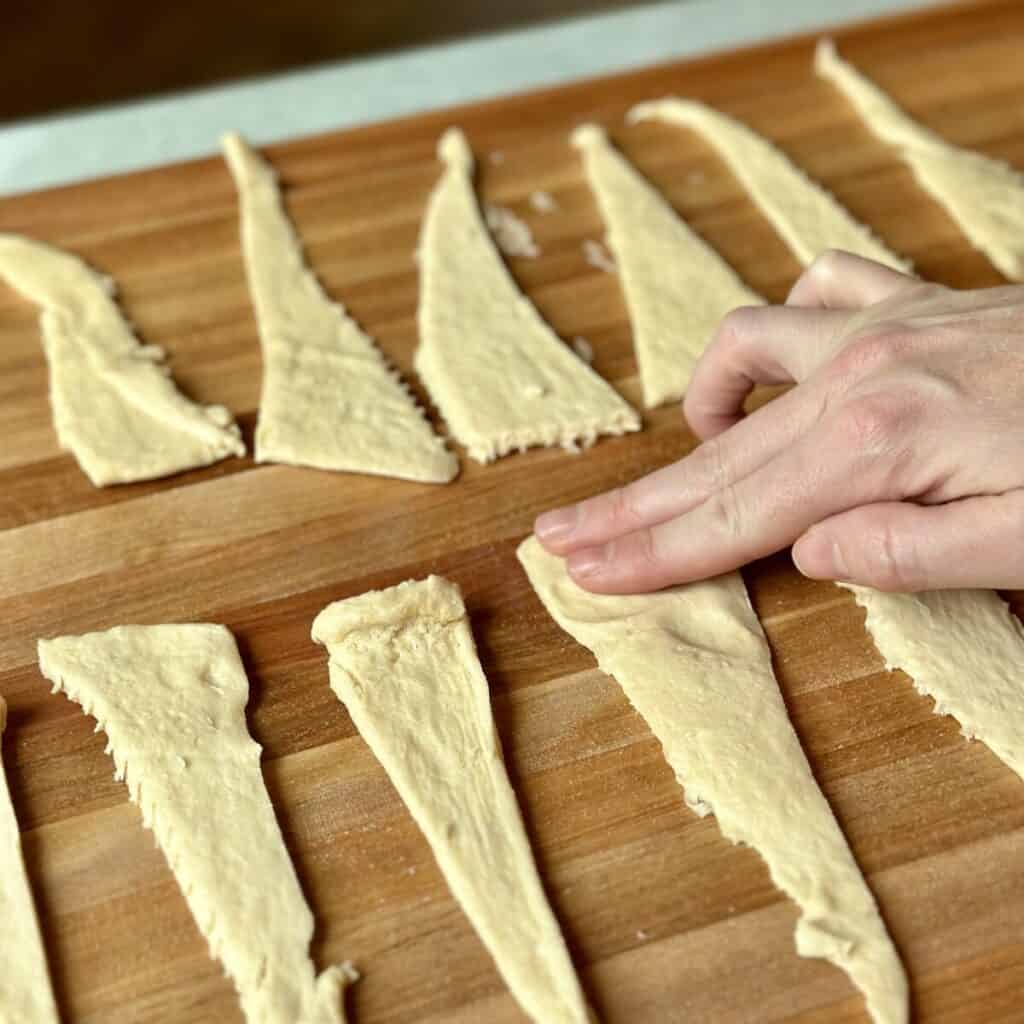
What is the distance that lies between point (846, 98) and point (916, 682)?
1043mm

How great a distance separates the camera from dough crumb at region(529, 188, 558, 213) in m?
1.70

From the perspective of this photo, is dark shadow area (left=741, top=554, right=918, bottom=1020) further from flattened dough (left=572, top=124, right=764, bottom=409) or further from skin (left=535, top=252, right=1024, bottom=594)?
flattened dough (left=572, top=124, right=764, bottom=409)

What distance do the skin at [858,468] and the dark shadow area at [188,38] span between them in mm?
2842

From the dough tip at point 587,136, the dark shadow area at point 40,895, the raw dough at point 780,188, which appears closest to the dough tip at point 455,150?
the dough tip at point 587,136

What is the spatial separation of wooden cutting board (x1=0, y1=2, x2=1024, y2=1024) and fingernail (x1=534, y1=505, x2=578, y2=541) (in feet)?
0.16

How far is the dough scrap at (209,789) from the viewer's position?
95 centimetres

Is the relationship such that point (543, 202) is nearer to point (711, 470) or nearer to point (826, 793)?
point (711, 470)

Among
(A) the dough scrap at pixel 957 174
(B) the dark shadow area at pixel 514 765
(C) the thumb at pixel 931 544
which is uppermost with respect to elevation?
(A) the dough scrap at pixel 957 174

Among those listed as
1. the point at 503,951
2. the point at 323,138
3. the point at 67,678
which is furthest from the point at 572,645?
the point at 323,138

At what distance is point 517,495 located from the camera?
1335mm

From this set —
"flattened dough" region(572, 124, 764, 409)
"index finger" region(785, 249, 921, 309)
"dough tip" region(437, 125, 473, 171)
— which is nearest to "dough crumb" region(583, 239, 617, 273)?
"flattened dough" region(572, 124, 764, 409)

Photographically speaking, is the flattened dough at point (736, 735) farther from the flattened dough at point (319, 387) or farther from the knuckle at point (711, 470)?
the flattened dough at point (319, 387)

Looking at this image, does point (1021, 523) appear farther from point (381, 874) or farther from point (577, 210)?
point (577, 210)

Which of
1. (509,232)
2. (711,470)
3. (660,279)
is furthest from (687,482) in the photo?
(509,232)
